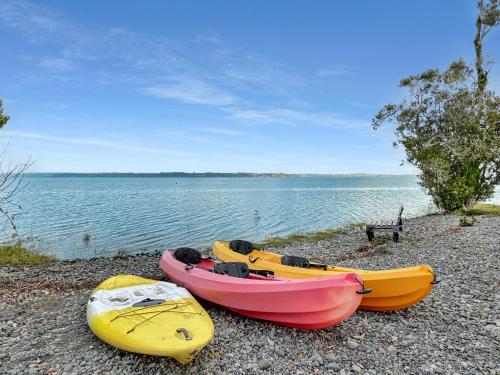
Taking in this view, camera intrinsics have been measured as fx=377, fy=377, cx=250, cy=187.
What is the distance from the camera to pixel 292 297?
21.2 feet

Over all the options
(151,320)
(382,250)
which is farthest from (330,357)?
(382,250)

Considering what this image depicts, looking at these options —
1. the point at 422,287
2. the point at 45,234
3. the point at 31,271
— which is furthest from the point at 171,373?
the point at 45,234

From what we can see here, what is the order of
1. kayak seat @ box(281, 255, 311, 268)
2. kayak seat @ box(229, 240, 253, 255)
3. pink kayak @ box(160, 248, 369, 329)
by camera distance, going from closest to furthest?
pink kayak @ box(160, 248, 369, 329) → kayak seat @ box(281, 255, 311, 268) → kayak seat @ box(229, 240, 253, 255)

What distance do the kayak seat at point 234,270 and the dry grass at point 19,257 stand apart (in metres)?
8.80

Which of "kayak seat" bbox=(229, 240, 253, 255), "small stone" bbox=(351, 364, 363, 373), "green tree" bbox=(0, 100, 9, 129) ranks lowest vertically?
"small stone" bbox=(351, 364, 363, 373)

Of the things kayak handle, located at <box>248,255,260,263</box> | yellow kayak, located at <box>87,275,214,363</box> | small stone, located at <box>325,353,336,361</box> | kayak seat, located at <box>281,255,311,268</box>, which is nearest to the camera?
yellow kayak, located at <box>87,275,214,363</box>

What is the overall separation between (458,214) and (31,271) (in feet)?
70.1

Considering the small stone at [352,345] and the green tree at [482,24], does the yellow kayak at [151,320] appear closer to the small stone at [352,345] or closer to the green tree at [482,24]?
the small stone at [352,345]

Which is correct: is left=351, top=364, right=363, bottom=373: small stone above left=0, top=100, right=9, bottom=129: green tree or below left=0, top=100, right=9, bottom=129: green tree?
below

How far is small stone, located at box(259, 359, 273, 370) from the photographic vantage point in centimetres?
553

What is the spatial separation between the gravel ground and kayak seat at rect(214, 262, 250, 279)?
805mm

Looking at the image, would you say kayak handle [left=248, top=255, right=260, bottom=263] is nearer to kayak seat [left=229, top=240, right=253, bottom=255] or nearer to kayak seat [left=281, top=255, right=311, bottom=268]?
kayak seat [left=229, top=240, right=253, bottom=255]

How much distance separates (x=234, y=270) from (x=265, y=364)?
2843 mm

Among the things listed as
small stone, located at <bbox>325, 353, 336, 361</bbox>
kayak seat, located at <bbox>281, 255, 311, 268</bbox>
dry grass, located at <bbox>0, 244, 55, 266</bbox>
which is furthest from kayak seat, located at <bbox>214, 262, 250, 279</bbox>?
dry grass, located at <bbox>0, 244, 55, 266</bbox>
